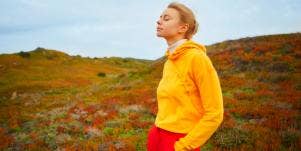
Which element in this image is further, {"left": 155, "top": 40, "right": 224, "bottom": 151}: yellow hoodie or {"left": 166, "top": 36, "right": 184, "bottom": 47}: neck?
{"left": 166, "top": 36, "right": 184, "bottom": 47}: neck

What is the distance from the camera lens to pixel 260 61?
2559 cm

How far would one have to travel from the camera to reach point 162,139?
3621 mm

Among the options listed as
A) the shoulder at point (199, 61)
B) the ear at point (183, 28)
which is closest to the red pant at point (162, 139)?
the shoulder at point (199, 61)

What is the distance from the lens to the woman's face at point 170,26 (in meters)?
3.65

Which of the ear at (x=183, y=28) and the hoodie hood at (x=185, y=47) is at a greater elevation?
the ear at (x=183, y=28)

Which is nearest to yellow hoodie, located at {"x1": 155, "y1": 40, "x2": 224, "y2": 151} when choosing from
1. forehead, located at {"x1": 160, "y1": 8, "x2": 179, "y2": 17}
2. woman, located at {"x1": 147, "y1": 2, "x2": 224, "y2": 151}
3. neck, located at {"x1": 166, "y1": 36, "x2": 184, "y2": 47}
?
woman, located at {"x1": 147, "y1": 2, "x2": 224, "y2": 151}

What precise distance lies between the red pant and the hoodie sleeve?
0.20 metres

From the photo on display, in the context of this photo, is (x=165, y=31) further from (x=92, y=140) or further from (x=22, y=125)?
(x=22, y=125)

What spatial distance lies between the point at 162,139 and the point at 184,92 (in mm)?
567

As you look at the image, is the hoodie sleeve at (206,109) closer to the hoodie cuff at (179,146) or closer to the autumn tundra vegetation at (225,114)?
the hoodie cuff at (179,146)

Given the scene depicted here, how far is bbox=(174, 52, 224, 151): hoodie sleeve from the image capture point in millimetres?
3238

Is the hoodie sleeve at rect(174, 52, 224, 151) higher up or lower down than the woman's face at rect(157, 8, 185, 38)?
lower down

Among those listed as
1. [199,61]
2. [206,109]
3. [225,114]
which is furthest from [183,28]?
[225,114]

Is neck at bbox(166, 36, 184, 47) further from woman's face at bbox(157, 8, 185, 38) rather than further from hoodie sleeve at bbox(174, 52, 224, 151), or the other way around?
hoodie sleeve at bbox(174, 52, 224, 151)
